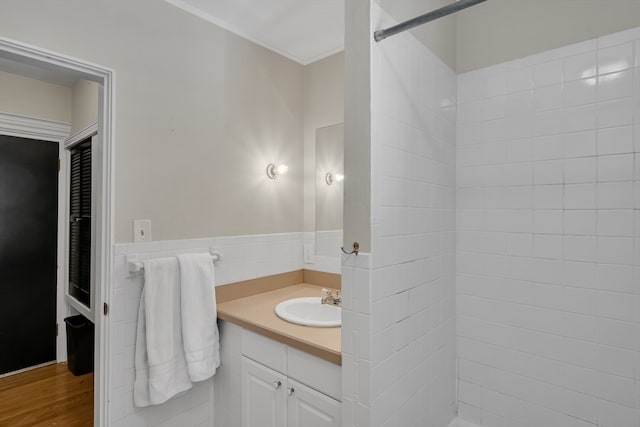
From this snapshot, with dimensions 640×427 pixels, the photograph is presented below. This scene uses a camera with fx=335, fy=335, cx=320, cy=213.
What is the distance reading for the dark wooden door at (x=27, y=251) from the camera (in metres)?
2.78

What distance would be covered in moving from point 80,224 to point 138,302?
1.73 metres

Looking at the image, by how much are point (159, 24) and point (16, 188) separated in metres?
2.21

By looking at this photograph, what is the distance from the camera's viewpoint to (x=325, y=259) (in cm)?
232

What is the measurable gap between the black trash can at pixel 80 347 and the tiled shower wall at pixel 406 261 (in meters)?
2.64

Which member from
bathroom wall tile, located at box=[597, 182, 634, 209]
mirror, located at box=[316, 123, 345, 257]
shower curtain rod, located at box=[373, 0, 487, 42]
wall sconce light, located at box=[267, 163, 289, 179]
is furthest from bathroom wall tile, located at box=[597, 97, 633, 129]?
wall sconce light, located at box=[267, 163, 289, 179]

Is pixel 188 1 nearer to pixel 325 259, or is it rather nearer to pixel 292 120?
pixel 292 120

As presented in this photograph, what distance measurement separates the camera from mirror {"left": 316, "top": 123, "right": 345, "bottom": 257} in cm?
221

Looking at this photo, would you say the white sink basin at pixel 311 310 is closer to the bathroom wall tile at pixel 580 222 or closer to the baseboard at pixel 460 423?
the baseboard at pixel 460 423

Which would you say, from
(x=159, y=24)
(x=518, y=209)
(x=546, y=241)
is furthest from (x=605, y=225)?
(x=159, y=24)

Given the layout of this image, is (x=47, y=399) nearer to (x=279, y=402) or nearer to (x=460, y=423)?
(x=279, y=402)

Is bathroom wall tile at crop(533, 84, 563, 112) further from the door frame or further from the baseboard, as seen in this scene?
the door frame

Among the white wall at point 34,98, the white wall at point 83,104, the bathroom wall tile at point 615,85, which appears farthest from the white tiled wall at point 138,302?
the white wall at point 34,98

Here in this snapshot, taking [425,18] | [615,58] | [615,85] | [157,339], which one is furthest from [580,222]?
[157,339]

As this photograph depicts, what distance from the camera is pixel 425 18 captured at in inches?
41.6
